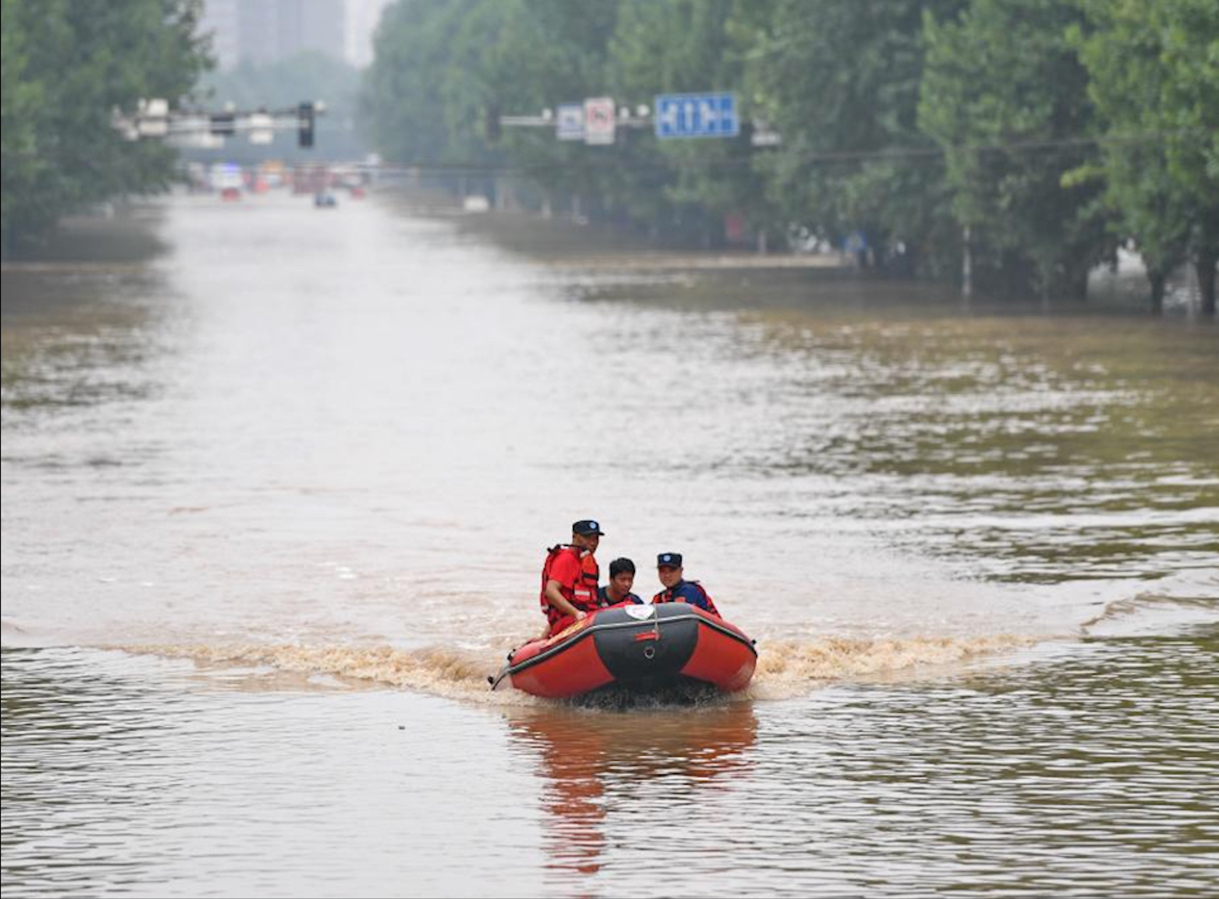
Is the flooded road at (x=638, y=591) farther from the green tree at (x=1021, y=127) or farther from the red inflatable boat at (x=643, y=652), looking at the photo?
the green tree at (x=1021, y=127)

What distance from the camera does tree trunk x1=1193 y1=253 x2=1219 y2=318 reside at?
3164 inches

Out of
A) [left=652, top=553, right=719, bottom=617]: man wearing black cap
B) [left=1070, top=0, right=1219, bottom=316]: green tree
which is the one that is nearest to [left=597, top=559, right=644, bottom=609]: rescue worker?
[left=652, top=553, right=719, bottom=617]: man wearing black cap

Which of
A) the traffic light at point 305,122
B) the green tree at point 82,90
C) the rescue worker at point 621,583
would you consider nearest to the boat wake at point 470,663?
the rescue worker at point 621,583

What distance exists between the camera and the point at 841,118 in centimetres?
10469

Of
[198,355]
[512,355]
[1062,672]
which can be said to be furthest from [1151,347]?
[1062,672]

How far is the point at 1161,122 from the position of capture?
76438mm

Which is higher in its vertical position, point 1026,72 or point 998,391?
point 1026,72

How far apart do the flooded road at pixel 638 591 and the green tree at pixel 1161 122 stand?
3.41 metres

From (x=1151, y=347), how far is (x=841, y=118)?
3357 centimetres

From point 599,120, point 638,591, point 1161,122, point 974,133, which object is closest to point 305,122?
point 974,133

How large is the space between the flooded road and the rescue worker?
3.91ft

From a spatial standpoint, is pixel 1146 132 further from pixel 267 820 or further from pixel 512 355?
pixel 267 820

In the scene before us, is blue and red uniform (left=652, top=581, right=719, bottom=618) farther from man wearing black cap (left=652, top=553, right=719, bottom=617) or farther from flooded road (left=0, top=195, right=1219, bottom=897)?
flooded road (left=0, top=195, right=1219, bottom=897)

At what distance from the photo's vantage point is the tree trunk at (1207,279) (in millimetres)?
80375
